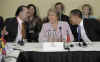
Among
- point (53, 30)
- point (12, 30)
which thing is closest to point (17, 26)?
point (12, 30)

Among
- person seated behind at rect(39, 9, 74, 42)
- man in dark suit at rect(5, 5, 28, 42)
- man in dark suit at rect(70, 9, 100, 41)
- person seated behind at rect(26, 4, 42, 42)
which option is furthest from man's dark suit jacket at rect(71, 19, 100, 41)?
man in dark suit at rect(5, 5, 28, 42)

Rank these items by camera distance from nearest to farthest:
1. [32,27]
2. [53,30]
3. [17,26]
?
[53,30]
[17,26]
[32,27]

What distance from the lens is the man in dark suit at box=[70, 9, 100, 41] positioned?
3.21 meters

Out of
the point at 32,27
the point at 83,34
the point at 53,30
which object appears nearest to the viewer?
the point at 83,34

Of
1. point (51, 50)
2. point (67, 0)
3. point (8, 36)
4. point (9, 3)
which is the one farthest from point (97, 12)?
point (51, 50)

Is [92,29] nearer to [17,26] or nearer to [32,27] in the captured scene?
[32,27]

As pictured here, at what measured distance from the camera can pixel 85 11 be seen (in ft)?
14.0

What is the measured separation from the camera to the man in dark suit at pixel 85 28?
10.5ft

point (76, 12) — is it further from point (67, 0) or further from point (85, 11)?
point (67, 0)

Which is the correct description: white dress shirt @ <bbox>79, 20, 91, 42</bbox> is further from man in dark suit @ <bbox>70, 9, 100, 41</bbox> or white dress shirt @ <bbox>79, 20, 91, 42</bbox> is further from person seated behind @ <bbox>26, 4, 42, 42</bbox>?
person seated behind @ <bbox>26, 4, 42, 42</bbox>

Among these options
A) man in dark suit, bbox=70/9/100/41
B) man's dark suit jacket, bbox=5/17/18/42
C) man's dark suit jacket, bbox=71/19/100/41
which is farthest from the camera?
man's dark suit jacket, bbox=5/17/18/42

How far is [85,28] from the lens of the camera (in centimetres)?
334

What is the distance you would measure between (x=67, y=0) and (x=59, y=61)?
10.9ft

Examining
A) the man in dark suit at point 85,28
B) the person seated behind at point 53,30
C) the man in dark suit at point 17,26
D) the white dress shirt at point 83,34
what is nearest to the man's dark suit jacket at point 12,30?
the man in dark suit at point 17,26
